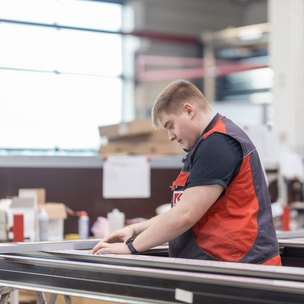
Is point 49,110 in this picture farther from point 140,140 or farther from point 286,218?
point 286,218

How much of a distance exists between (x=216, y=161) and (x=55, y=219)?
133 cm

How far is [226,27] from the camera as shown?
10.0 meters

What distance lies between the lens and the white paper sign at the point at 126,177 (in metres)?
2.91

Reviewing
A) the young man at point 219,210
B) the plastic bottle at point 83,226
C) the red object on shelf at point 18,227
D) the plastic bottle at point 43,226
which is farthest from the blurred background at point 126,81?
the young man at point 219,210

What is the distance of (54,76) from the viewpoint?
7.24 metres

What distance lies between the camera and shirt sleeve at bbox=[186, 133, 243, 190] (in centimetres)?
150

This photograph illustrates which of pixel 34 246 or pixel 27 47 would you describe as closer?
pixel 34 246

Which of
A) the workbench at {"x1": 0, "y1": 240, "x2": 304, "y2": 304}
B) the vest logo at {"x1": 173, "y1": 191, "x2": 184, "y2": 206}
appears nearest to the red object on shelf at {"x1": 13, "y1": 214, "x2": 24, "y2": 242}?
the workbench at {"x1": 0, "y1": 240, "x2": 304, "y2": 304}

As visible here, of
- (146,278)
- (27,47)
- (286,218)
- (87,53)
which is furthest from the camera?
(87,53)

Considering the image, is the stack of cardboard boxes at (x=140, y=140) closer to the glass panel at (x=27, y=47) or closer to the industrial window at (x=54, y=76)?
the industrial window at (x=54, y=76)

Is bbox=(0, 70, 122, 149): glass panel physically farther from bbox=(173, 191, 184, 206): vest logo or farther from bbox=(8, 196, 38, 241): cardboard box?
bbox=(173, 191, 184, 206): vest logo

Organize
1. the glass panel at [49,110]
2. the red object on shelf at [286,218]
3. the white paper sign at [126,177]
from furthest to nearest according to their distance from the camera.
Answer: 1. the glass panel at [49,110]
2. the red object on shelf at [286,218]
3. the white paper sign at [126,177]

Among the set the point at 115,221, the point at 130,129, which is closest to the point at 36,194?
the point at 115,221

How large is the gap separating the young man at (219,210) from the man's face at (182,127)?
1.5 inches
